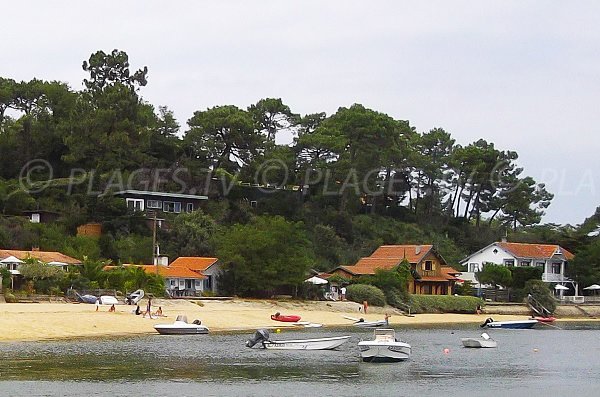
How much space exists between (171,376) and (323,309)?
3807cm

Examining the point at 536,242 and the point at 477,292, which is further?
the point at 536,242

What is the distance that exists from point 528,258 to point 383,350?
6078 centimetres

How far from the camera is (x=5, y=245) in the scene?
78.5 meters

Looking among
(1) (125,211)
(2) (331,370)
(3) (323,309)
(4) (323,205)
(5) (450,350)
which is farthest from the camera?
(4) (323,205)

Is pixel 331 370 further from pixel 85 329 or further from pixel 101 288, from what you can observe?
pixel 101 288

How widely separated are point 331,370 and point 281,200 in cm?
5833

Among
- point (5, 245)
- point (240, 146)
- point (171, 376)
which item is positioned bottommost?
point (171, 376)

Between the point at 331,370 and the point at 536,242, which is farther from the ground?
the point at 536,242

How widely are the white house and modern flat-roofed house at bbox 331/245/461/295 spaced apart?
1053 cm

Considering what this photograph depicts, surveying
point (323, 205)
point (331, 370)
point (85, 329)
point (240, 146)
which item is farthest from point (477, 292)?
point (331, 370)

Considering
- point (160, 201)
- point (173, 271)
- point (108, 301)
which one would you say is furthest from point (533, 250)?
point (108, 301)

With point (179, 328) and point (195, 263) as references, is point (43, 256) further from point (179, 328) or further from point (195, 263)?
point (179, 328)

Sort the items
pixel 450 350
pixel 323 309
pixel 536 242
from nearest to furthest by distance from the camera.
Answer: pixel 450 350, pixel 323 309, pixel 536 242

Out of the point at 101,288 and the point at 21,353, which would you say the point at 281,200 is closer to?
the point at 101,288
